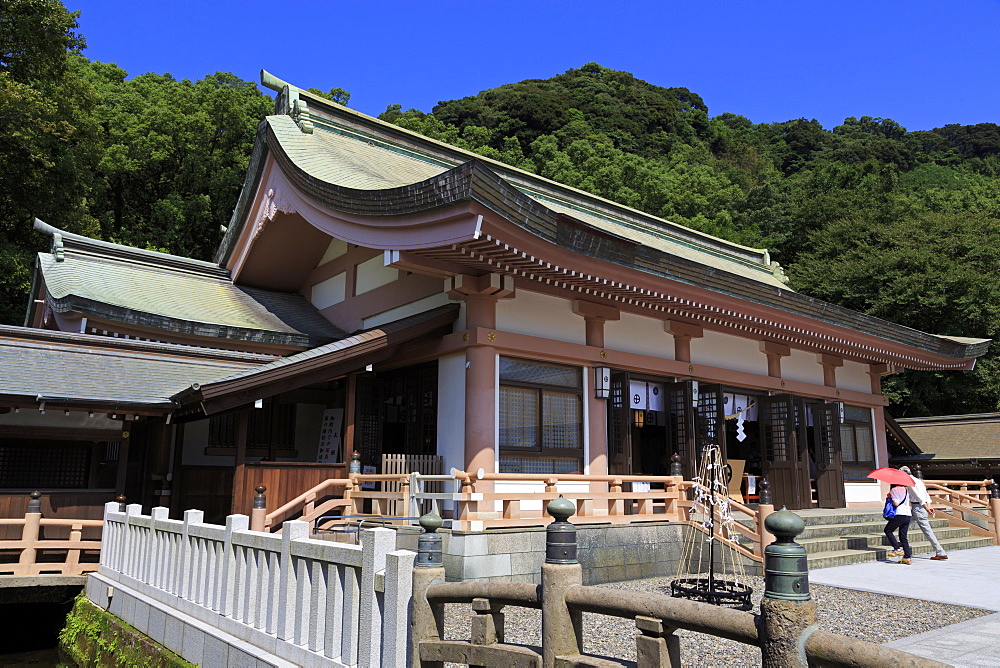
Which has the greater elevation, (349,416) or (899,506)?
(349,416)

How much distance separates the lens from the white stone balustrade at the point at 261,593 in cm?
493

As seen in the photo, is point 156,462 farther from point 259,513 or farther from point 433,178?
point 433,178

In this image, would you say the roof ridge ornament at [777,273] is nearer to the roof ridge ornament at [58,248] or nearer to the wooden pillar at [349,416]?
the wooden pillar at [349,416]

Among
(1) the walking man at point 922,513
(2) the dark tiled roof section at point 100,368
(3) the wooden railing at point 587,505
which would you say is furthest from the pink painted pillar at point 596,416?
(2) the dark tiled roof section at point 100,368

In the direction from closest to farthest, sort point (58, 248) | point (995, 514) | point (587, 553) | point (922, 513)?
point (587, 553)
point (922, 513)
point (58, 248)
point (995, 514)

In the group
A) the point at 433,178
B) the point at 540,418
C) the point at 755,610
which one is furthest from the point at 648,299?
the point at 755,610

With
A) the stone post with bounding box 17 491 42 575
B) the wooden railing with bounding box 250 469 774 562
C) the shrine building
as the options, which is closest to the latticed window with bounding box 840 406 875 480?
the shrine building

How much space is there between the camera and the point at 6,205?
76.0ft

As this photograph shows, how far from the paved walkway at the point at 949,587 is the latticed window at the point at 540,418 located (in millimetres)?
3975

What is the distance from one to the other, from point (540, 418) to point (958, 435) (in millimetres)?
19152

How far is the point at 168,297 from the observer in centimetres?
1387

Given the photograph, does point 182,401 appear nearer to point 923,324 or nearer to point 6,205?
point 6,205

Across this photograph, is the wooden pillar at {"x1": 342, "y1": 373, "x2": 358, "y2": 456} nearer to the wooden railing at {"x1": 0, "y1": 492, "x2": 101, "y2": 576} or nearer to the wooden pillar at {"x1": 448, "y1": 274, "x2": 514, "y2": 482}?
the wooden pillar at {"x1": 448, "y1": 274, "x2": 514, "y2": 482}

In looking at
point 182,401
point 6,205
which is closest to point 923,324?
point 182,401
